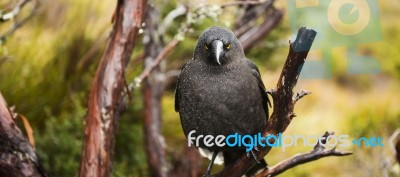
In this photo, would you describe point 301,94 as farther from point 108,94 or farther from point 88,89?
point 88,89

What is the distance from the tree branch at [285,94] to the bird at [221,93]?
0.19ft

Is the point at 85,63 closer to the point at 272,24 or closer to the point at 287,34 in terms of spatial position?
the point at 272,24

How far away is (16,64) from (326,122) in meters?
1.91

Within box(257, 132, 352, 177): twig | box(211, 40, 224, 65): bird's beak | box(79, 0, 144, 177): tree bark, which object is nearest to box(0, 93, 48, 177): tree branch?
box(79, 0, 144, 177): tree bark

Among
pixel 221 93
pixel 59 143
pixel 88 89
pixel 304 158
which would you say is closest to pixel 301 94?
pixel 221 93

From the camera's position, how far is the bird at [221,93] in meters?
1.23

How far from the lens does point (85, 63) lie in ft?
9.04

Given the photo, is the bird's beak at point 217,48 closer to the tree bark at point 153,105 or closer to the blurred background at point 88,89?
the blurred background at point 88,89

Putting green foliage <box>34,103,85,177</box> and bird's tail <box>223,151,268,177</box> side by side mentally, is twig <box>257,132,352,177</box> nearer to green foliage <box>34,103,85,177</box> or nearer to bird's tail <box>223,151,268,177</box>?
bird's tail <box>223,151,268,177</box>

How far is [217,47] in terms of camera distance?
3.75ft

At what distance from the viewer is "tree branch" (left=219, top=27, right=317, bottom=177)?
41.7 inches

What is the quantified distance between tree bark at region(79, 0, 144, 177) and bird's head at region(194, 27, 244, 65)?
0.52m

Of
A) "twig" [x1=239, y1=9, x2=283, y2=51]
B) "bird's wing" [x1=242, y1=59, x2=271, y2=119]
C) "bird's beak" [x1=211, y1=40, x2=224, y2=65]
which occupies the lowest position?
"bird's wing" [x1=242, y1=59, x2=271, y2=119]

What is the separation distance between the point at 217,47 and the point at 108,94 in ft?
2.11
